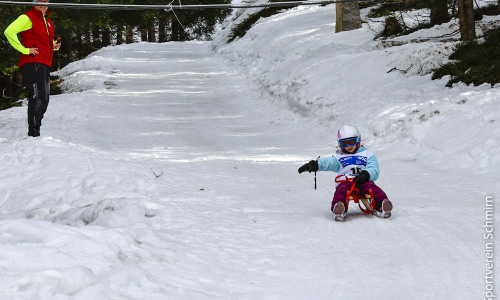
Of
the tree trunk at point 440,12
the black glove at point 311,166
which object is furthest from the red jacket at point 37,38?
the tree trunk at point 440,12

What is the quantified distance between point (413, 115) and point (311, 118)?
10.1 ft

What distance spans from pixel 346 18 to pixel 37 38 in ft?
39.7

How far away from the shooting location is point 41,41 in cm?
864

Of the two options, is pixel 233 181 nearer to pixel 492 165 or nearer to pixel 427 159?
pixel 427 159

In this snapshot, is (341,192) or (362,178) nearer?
(362,178)

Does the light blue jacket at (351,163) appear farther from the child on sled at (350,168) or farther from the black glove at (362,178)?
the black glove at (362,178)

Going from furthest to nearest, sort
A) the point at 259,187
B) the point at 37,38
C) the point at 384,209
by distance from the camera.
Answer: the point at 37,38 < the point at 259,187 < the point at 384,209

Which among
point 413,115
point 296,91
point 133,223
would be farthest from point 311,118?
point 133,223

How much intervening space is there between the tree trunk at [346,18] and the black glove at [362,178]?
13305 mm

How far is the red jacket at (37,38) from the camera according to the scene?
8484 mm

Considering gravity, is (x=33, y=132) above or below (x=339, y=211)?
above

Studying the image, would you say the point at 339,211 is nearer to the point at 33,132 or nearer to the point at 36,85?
the point at 36,85

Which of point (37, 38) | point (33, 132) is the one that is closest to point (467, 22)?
point (37, 38)

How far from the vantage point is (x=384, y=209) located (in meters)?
5.45
